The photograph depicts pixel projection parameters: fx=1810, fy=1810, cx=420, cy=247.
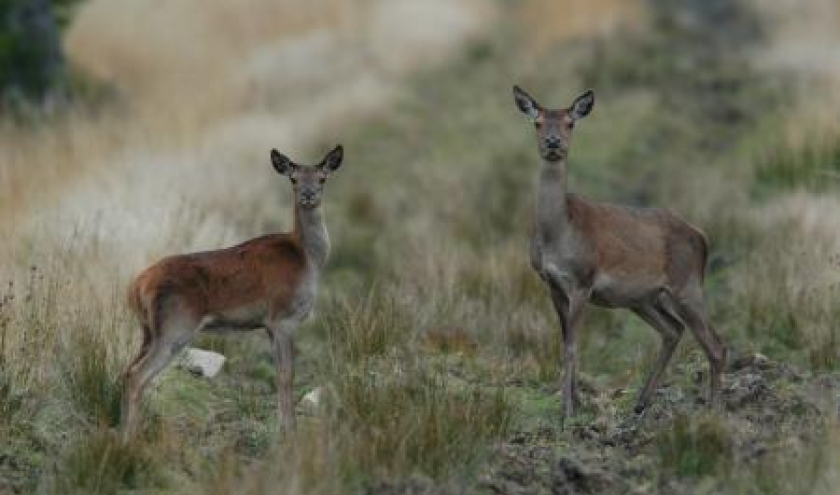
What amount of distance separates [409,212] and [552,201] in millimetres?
7993

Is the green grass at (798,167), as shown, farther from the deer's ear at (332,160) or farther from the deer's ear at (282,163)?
the deer's ear at (282,163)

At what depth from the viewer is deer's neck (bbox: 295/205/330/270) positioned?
1113cm

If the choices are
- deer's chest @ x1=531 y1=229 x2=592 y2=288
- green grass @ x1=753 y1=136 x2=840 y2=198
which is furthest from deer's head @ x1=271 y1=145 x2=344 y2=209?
green grass @ x1=753 y1=136 x2=840 y2=198

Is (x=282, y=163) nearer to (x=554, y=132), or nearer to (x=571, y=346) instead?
(x=554, y=132)

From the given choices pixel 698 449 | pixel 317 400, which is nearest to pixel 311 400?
pixel 317 400

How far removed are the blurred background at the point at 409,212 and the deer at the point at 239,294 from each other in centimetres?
39

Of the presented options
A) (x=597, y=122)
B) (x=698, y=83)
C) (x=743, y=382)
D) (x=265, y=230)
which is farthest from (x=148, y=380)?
(x=698, y=83)

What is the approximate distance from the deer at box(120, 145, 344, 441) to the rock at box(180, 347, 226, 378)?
54.5 inches

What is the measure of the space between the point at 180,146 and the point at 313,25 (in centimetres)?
980

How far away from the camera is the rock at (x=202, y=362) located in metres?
12.0

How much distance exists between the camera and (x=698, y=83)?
25.7m

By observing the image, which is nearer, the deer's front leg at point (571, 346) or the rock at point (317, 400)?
the rock at point (317, 400)

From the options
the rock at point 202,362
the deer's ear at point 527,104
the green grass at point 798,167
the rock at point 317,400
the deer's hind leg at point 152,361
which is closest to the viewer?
the deer's hind leg at point 152,361

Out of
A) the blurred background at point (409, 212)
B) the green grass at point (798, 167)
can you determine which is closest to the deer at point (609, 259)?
the blurred background at point (409, 212)
